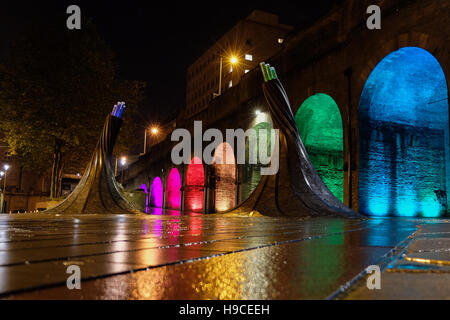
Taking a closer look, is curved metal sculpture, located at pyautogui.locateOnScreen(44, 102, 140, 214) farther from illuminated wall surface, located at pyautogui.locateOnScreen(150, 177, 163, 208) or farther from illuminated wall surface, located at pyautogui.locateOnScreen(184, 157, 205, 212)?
illuminated wall surface, located at pyautogui.locateOnScreen(150, 177, 163, 208)

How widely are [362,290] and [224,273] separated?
370 mm

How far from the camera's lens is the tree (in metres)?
15.7

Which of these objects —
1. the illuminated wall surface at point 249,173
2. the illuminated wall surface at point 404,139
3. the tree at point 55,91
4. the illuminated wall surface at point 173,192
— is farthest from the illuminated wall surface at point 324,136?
the illuminated wall surface at point 173,192

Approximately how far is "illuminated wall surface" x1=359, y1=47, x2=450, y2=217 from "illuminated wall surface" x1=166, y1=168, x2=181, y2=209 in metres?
19.7

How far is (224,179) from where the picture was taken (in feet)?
75.6

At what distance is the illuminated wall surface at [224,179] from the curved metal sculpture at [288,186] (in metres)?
12.7

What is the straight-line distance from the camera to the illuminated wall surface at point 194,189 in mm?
26719

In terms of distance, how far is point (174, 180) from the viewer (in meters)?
31.3

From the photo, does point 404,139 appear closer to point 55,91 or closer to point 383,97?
point 383,97

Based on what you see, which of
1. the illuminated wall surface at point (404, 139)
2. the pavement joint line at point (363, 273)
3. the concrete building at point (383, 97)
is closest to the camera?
the pavement joint line at point (363, 273)

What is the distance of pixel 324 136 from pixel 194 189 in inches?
496

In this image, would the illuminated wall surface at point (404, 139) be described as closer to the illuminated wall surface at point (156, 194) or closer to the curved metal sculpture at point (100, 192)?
the curved metal sculpture at point (100, 192)

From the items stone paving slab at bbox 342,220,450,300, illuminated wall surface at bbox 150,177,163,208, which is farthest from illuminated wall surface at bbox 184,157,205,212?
stone paving slab at bbox 342,220,450,300

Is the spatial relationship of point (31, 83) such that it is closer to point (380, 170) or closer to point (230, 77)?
point (380, 170)
